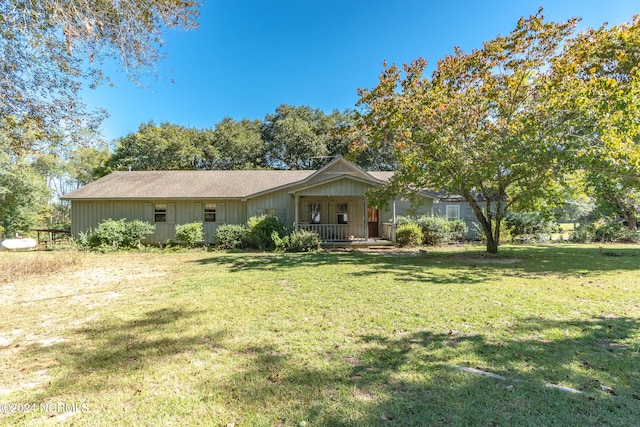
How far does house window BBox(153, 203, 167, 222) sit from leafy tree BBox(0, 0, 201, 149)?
413 inches

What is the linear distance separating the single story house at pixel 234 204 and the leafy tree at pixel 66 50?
9.34m

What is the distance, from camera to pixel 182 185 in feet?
61.1

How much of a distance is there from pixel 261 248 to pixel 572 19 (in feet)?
44.9

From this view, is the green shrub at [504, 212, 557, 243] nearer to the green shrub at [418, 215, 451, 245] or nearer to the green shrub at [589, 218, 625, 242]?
the green shrub at [589, 218, 625, 242]

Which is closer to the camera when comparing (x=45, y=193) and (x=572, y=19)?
(x=572, y=19)

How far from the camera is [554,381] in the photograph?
3.06 metres

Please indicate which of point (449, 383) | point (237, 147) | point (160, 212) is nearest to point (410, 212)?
point (160, 212)

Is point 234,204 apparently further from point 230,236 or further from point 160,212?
point 160,212

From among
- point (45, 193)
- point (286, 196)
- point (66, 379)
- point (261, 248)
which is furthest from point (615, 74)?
point (45, 193)

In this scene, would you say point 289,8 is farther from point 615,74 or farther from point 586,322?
point 586,322

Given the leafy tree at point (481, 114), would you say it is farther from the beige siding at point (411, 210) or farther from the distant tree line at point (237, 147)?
the distant tree line at point (237, 147)

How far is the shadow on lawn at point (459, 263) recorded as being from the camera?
28.5ft

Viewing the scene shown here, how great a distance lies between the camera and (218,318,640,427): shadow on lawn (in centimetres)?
256

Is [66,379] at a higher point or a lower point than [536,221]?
lower
